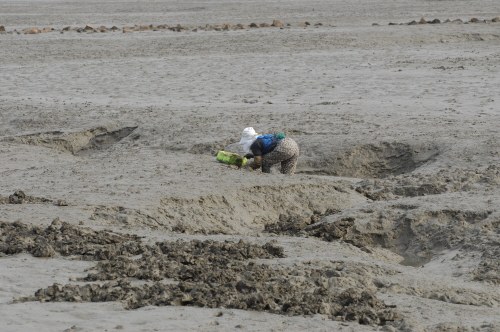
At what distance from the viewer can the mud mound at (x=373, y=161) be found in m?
9.50

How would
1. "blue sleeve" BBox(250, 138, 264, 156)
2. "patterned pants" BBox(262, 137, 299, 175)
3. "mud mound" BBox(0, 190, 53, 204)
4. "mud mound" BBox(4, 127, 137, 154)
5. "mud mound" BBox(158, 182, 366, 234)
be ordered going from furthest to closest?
"mud mound" BBox(4, 127, 137, 154)
"blue sleeve" BBox(250, 138, 264, 156)
"patterned pants" BBox(262, 137, 299, 175)
"mud mound" BBox(0, 190, 53, 204)
"mud mound" BBox(158, 182, 366, 234)

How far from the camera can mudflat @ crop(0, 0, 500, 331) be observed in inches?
192

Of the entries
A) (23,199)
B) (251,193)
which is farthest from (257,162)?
(23,199)

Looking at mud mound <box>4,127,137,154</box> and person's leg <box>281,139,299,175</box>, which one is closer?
person's leg <box>281,139,299,175</box>

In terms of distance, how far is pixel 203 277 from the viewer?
5.34 m

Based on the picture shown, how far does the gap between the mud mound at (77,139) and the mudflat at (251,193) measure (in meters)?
0.02

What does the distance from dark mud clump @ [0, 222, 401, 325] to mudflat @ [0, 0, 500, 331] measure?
2 cm

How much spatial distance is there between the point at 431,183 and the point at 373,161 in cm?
145

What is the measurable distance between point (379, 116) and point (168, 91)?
15.3 ft

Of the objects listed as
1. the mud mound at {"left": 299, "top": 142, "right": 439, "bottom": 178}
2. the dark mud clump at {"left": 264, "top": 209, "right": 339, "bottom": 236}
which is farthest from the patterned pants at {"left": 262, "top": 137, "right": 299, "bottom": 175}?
the dark mud clump at {"left": 264, "top": 209, "right": 339, "bottom": 236}

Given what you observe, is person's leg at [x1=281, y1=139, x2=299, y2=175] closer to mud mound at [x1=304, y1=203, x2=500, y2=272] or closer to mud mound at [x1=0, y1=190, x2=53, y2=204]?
mud mound at [x1=304, y1=203, x2=500, y2=272]

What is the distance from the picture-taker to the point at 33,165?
31.4 feet

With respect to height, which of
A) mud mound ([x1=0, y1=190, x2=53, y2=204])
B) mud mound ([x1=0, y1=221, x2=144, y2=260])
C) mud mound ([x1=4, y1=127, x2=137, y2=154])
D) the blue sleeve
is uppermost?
the blue sleeve

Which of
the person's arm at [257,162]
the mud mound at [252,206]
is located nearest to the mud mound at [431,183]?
the mud mound at [252,206]
